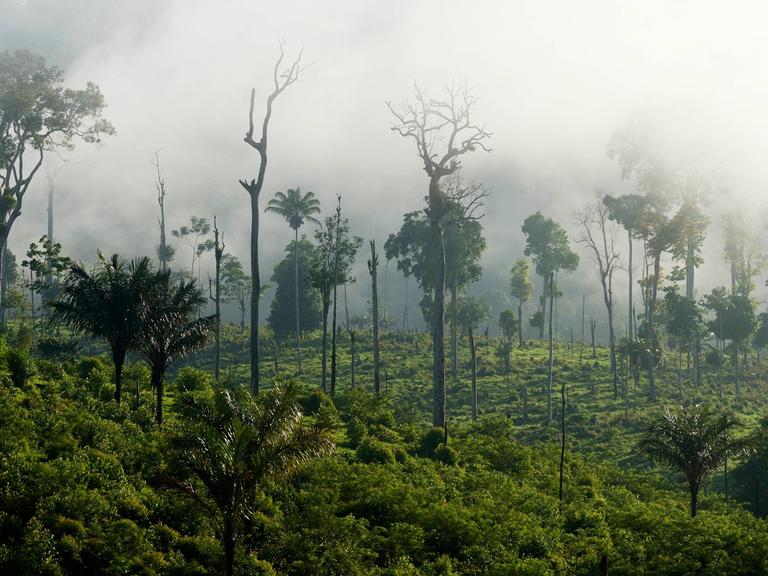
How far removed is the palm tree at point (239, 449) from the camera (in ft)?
47.5

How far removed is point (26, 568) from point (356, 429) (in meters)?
17.3

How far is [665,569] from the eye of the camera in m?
19.4

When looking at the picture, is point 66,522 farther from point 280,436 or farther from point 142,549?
point 280,436

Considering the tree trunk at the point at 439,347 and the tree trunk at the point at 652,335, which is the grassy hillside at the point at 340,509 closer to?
the tree trunk at the point at 439,347

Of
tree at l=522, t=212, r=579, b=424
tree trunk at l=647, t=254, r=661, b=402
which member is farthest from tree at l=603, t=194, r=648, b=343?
tree at l=522, t=212, r=579, b=424

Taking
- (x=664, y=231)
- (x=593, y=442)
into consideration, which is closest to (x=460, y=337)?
(x=664, y=231)

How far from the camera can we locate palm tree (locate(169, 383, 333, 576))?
14.5 metres

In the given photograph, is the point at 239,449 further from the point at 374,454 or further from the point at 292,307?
the point at 292,307

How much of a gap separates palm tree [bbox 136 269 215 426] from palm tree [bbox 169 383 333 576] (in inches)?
377

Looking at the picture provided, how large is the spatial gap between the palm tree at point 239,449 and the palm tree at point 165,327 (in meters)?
9.58

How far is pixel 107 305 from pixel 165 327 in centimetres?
218

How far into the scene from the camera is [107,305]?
84.4 feet

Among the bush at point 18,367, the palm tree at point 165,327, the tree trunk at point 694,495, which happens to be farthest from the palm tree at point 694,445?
the bush at point 18,367

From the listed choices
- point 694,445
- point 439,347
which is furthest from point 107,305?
point 694,445
